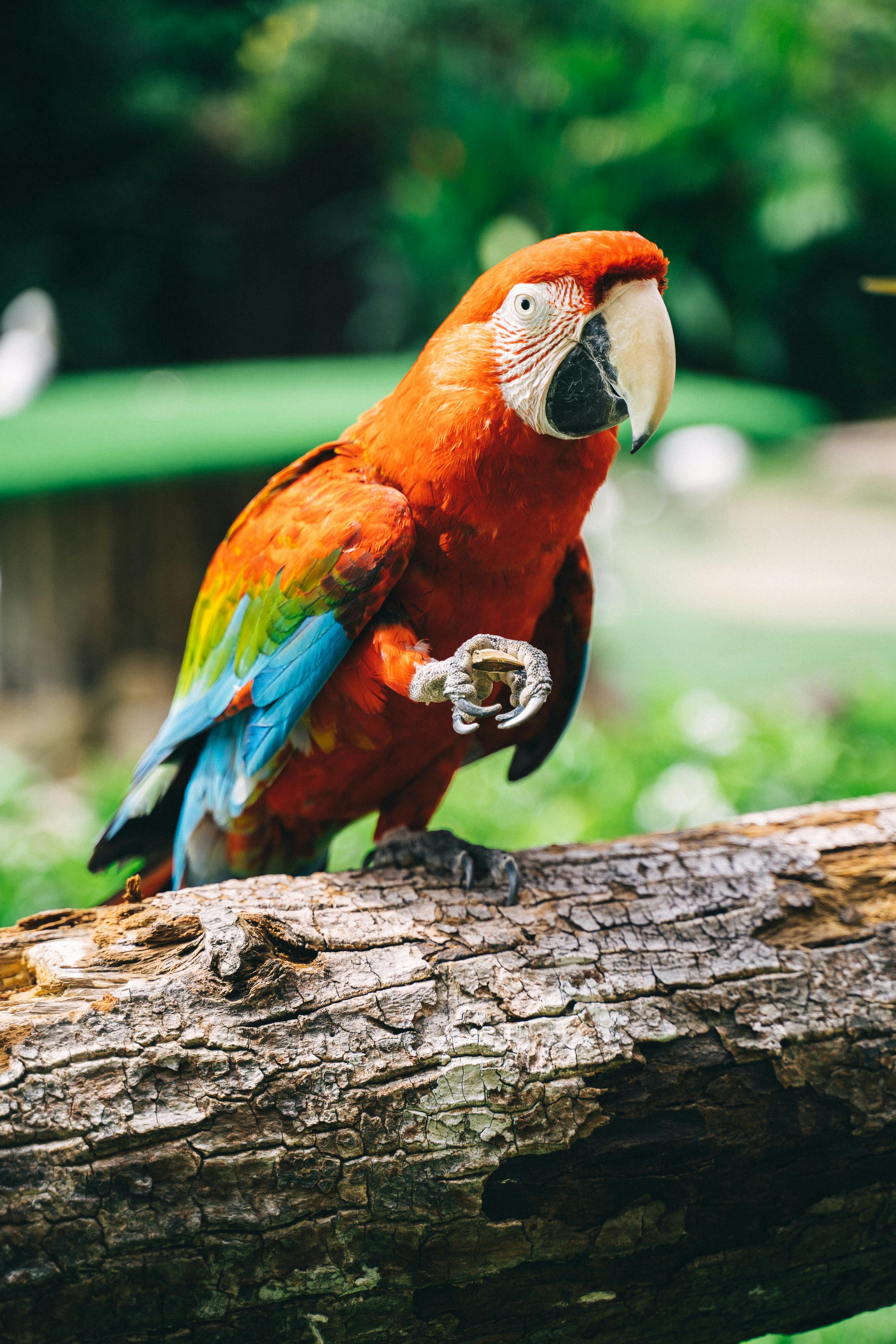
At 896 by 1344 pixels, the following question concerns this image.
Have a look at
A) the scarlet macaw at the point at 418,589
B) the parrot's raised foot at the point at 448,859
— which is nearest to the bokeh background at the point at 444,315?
the parrot's raised foot at the point at 448,859

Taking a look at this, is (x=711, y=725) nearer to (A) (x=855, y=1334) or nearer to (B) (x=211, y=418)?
(A) (x=855, y=1334)

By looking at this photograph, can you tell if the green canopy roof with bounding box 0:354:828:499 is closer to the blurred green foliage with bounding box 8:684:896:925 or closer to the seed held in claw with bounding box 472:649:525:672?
the blurred green foliage with bounding box 8:684:896:925

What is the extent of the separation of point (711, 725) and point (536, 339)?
227 centimetres

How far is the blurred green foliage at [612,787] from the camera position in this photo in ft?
8.67

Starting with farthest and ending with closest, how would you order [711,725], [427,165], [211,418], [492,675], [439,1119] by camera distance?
1. [427,165]
2. [211,418]
3. [711,725]
4. [492,675]
5. [439,1119]

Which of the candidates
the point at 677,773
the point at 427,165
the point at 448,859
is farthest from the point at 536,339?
the point at 427,165

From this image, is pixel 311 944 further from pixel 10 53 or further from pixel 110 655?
pixel 10 53

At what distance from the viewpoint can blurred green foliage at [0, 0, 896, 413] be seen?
6.89 meters

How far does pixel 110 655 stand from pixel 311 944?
116 inches

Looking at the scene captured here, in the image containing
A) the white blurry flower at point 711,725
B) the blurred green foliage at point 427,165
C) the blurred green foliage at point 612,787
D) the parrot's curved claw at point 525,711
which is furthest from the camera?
the blurred green foliage at point 427,165

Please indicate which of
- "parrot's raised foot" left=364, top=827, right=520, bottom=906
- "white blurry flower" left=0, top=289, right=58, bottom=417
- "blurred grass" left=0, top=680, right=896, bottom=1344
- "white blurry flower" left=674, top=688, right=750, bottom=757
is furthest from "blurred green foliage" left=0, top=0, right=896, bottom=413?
"parrot's raised foot" left=364, top=827, right=520, bottom=906

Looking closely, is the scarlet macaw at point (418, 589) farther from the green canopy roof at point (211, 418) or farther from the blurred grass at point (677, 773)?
the green canopy roof at point (211, 418)

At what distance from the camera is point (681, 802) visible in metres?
2.79

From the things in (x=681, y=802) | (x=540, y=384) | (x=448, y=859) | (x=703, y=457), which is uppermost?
(x=703, y=457)
